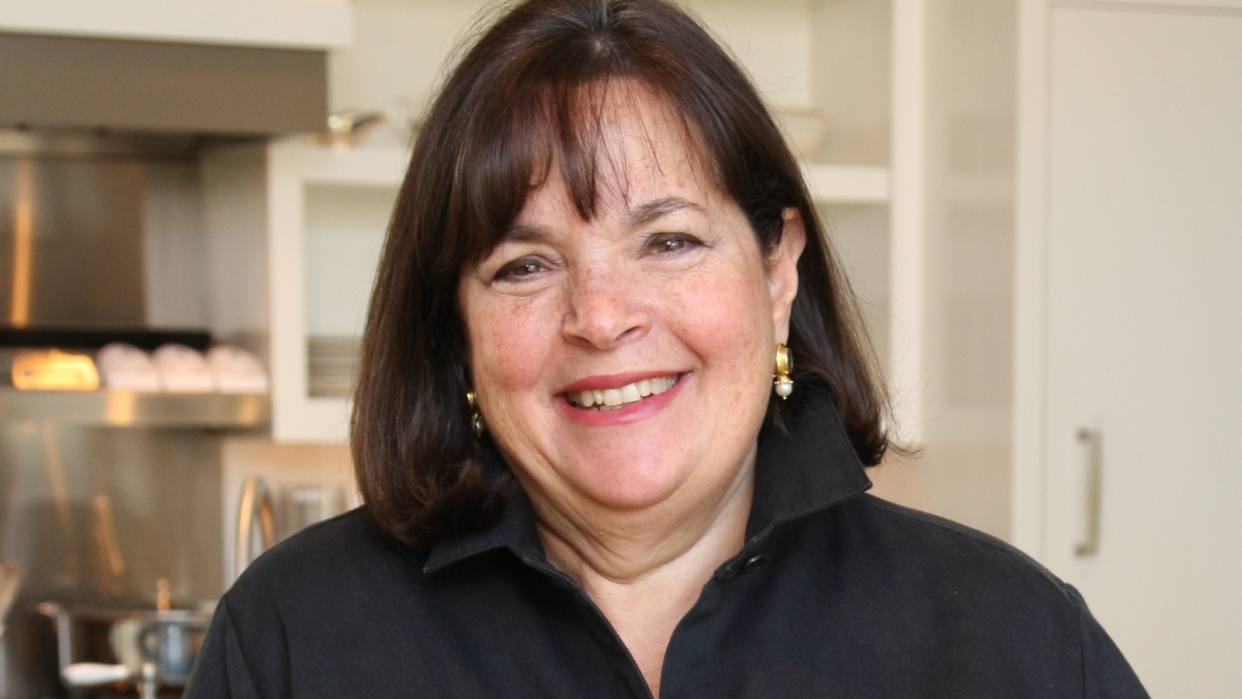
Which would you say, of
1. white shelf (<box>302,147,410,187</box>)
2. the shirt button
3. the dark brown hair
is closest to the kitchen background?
white shelf (<box>302,147,410,187</box>)

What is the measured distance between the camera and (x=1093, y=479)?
238cm

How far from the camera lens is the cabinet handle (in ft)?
7.79

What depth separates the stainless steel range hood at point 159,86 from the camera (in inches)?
78.7

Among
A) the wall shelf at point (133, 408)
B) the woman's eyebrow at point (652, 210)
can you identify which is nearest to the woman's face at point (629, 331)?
the woman's eyebrow at point (652, 210)

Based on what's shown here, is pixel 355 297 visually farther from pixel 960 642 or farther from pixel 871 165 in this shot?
pixel 960 642

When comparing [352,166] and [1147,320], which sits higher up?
[352,166]

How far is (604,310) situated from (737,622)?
0.95ft

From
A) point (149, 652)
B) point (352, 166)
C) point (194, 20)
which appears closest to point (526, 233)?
point (194, 20)

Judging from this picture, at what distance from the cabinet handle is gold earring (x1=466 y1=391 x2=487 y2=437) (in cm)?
141

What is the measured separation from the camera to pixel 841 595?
121cm

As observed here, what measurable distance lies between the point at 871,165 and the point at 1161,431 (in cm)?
71

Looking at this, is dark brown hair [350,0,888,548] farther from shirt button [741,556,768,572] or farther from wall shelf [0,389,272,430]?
wall shelf [0,389,272,430]

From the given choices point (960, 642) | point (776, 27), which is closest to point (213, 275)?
point (776, 27)

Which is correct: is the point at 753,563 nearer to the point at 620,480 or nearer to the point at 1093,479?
the point at 620,480
